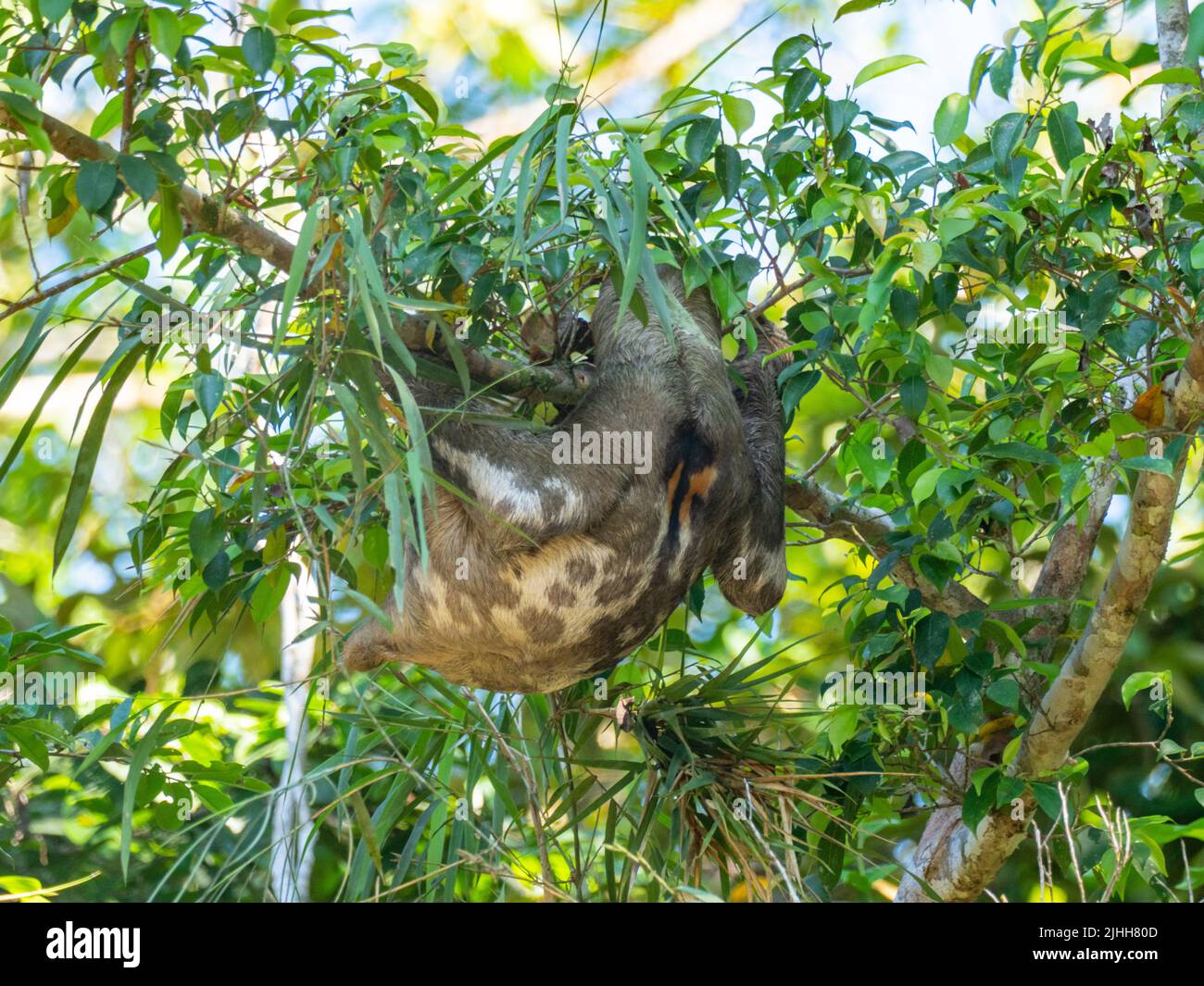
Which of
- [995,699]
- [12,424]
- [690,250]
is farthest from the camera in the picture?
[12,424]

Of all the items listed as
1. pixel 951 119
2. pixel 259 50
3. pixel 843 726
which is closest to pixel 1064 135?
pixel 951 119

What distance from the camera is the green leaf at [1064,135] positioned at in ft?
11.4

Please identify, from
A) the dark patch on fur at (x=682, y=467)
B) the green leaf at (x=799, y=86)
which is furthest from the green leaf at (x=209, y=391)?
the green leaf at (x=799, y=86)

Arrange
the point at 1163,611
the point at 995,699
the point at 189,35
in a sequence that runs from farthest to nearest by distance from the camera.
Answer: the point at 1163,611 < the point at 995,699 < the point at 189,35

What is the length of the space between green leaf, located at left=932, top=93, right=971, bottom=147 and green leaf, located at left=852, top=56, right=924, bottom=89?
17 centimetres

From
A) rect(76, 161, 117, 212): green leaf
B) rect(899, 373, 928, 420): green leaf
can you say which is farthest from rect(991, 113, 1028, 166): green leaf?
rect(76, 161, 117, 212): green leaf

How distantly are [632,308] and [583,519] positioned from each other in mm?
607

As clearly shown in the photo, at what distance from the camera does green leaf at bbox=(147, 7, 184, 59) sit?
9.34 feet

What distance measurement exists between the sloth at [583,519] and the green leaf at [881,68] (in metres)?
0.82

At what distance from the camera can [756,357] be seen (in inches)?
183

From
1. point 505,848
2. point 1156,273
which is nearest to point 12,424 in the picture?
point 505,848

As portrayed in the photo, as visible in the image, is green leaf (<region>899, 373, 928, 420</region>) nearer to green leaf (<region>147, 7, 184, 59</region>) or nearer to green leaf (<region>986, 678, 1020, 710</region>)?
green leaf (<region>986, 678, 1020, 710</region>)
